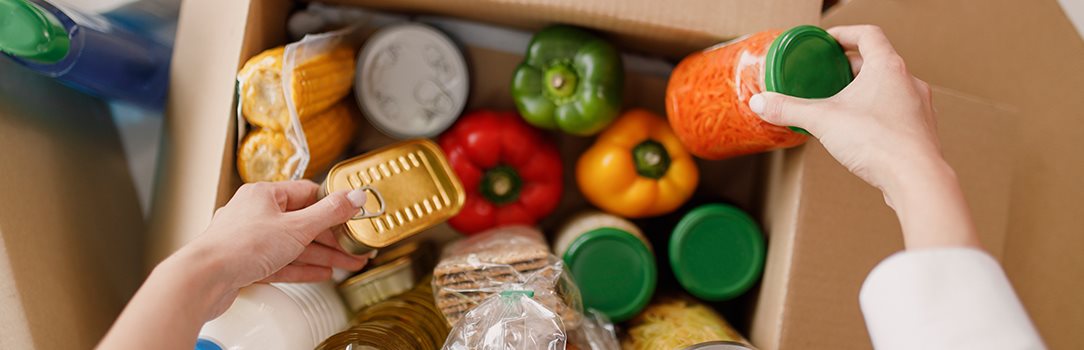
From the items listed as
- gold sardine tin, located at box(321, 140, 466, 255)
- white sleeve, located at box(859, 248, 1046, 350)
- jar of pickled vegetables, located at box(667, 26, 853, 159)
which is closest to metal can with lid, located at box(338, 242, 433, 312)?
gold sardine tin, located at box(321, 140, 466, 255)

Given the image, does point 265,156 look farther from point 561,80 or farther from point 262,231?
point 561,80

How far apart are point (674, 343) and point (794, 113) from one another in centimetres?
38

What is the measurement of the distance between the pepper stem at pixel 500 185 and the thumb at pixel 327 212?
0.33 metres

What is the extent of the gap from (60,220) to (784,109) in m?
1.01

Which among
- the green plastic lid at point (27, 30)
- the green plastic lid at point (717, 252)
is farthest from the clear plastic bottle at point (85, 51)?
the green plastic lid at point (717, 252)

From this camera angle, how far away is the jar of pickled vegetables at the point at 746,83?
30.9 inches

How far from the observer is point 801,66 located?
30.9 inches

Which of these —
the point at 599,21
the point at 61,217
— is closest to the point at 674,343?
the point at 599,21

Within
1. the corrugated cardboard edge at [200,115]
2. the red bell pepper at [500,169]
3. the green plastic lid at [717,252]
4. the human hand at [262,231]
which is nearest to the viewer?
the human hand at [262,231]

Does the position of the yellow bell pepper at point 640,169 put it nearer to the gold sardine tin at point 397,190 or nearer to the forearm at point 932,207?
the gold sardine tin at point 397,190

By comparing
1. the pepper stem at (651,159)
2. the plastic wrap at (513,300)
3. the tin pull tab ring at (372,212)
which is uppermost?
the tin pull tab ring at (372,212)

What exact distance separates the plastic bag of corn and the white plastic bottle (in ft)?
0.54

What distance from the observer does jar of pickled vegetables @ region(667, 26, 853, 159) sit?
0.79 m

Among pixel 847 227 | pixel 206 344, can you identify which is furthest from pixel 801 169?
pixel 206 344
